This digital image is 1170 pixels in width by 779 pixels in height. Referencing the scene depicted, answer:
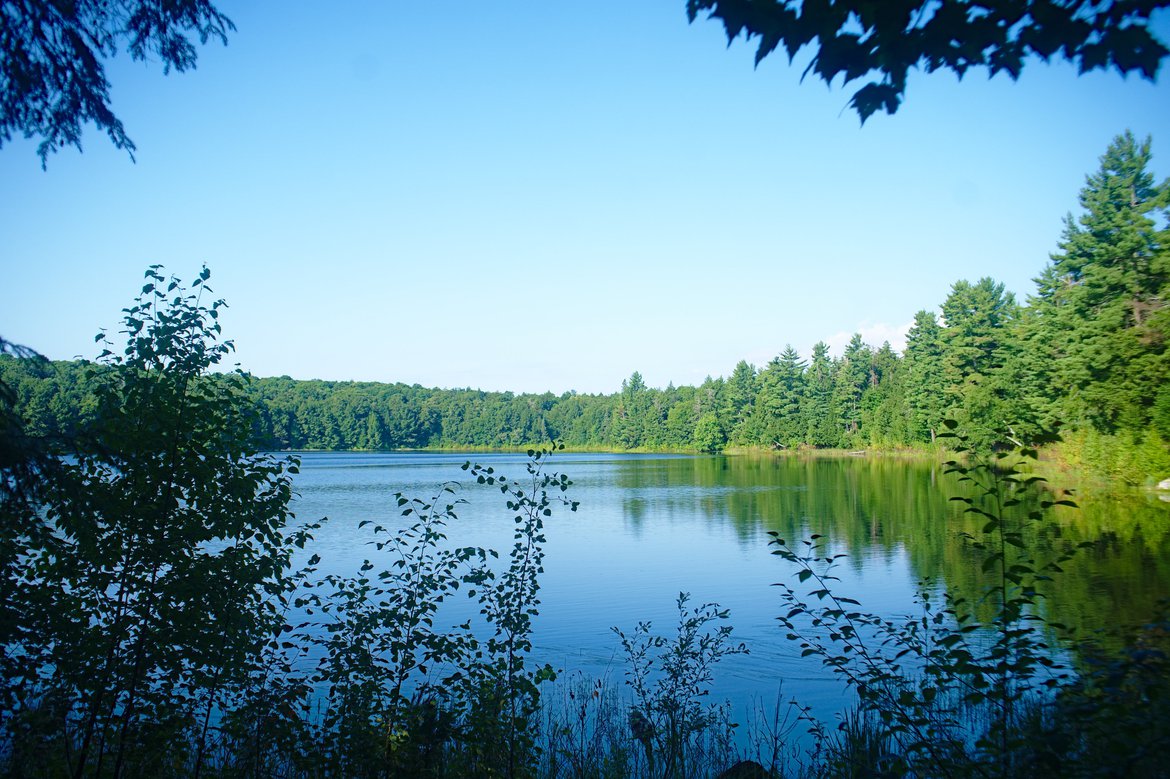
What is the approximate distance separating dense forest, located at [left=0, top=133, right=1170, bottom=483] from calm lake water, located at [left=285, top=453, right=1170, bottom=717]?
356cm

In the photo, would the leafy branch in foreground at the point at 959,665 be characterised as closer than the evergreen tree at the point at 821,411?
Yes

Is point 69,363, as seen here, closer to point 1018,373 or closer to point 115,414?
point 115,414

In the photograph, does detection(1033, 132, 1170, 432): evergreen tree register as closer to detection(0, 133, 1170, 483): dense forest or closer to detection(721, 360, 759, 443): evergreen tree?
detection(0, 133, 1170, 483): dense forest

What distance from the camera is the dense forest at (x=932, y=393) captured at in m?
29.5

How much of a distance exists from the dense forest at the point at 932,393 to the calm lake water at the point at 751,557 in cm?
356

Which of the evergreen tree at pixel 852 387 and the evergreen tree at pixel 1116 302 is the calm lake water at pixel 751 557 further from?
the evergreen tree at pixel 852 387

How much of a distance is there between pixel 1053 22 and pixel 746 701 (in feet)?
27.5

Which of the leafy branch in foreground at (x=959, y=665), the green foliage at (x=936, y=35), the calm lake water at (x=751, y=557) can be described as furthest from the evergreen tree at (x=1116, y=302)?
the green foliage at (x=936, y=35)

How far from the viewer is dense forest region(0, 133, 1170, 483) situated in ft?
96.7

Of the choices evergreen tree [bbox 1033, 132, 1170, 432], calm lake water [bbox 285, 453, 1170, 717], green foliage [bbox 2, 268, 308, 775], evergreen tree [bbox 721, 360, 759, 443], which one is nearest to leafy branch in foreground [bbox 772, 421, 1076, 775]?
calm lake water [bbox 285, 453, 1170, 717]

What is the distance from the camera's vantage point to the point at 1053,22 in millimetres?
2943

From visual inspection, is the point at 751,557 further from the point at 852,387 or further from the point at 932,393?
the point at 852,387

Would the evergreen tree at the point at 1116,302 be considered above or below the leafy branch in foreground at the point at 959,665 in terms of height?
above

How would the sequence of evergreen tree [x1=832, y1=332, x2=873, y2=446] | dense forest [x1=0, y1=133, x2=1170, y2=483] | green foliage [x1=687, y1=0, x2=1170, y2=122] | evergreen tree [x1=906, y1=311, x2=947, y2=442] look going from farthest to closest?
evergreen tree [x1=832, y1=332, x2=873, y2=446] < evergreen tree [x1=906, y1=311, x2=947, y2=442] < dense forest [x1=0, y1=133, x2=1170, y2=483] < green foliage [x1=687, y1=0, x2=1170, y2=122]
